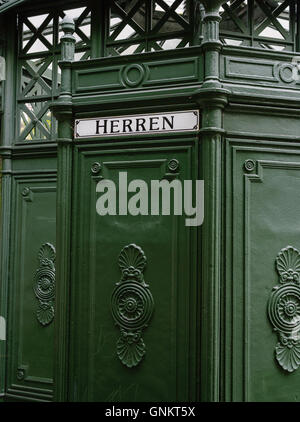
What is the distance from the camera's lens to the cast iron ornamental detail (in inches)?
201

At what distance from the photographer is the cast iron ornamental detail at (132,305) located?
511 centimetres

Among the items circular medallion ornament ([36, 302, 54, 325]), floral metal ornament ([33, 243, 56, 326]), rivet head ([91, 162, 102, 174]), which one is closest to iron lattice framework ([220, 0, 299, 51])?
rivet head ([91, 162, 102, 174])

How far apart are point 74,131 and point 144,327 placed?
2.15 m

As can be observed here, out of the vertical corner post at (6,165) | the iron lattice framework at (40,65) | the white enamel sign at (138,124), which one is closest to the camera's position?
the white enamel sign at (138,124)

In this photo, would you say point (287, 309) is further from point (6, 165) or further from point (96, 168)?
point (6, 165)

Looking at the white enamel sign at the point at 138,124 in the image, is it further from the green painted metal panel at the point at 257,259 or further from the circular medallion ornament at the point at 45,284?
the circular medallion ornament at the point at 45,284

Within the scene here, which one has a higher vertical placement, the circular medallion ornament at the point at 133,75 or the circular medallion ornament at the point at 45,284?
the circular medallion ornament at the point at 133,75

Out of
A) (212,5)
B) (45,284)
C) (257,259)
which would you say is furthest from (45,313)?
(212,5)

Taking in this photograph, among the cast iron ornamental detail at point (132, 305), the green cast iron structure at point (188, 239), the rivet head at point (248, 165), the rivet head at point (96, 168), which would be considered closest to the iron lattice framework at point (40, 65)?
the green cast iron structure at point (188, 239)

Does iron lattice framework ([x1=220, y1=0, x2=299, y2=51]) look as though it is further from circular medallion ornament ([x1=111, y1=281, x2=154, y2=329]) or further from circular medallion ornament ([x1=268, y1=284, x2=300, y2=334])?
circular medallion ornament ([x1=111, y1=281, x2=154, y2=329])

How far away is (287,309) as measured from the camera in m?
5.06

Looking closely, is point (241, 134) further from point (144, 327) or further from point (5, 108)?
point (5, 108)

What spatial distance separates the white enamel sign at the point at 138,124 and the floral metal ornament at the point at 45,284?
3370mm

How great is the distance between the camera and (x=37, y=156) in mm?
8414
